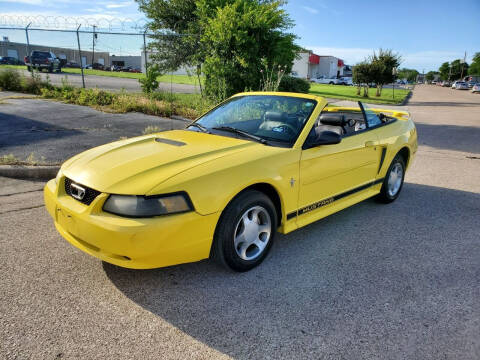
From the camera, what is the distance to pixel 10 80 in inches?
548

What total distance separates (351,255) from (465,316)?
3.59ft

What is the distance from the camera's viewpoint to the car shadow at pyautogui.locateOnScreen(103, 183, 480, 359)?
238 cm

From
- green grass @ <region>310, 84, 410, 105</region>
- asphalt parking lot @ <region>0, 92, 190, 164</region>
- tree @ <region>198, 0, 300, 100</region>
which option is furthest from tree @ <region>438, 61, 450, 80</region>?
asphalt parking lot @ <region>0, 92, 190, 164</region>

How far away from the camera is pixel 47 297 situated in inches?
107

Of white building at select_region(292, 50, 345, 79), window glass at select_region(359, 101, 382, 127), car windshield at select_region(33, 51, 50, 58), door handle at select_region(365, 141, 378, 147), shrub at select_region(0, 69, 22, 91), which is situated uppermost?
white building at select_region(292, 50, 345, 79)

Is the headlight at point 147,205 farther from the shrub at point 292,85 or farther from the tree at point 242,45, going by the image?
the shrub at point 292,85

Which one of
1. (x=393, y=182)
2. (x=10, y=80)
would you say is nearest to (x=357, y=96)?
(x=10, y=80)

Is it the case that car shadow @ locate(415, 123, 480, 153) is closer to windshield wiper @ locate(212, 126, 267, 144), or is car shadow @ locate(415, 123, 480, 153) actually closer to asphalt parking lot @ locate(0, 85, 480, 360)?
asphalt parking lot @ locate(0, 85, 480, 360)

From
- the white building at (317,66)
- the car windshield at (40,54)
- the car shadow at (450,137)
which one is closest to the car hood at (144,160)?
the car shadow at (450,137)

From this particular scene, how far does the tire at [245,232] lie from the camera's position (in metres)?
2.88

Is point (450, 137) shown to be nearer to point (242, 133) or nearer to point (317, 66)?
point (242, 133)

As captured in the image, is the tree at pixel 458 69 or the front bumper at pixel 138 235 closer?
the front bumper at pixel 138 235

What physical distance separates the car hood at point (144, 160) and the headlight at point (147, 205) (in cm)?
5

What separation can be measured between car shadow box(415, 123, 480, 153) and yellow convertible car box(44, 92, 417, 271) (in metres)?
6.68
